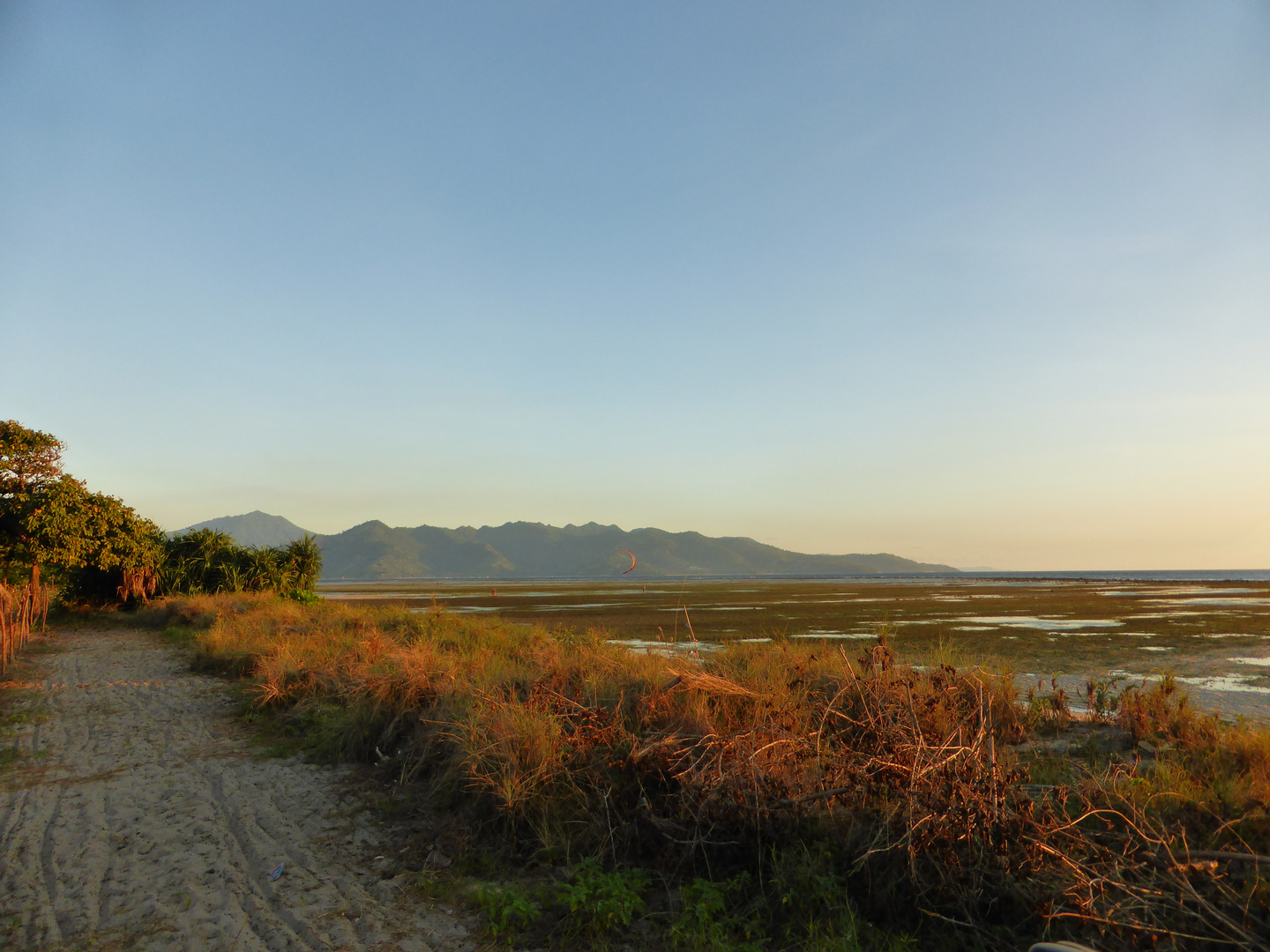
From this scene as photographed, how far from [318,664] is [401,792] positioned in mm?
5758

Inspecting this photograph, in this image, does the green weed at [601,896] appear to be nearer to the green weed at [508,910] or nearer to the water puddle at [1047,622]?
the green weed at [508,910]

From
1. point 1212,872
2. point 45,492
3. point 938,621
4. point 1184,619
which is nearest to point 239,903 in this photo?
point 1212,872

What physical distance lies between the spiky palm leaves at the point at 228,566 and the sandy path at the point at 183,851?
23535mm

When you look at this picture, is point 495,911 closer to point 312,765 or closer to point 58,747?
point 312,765

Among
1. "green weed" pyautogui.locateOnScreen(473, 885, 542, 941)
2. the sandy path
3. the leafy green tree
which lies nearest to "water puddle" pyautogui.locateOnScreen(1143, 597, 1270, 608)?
"green weed" pyautogui.locateOnScreen(473, 885, 542, 941)

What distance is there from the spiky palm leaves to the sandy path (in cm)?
2353

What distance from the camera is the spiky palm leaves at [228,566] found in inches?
1241

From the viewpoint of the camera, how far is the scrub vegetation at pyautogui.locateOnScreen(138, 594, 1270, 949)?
13.4ft

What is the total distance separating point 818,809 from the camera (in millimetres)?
5215

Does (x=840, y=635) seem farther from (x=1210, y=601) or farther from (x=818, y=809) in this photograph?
(x=1210, y=601)

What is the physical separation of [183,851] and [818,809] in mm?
5542

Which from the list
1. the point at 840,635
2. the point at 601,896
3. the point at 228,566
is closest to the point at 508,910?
the point at 601,896

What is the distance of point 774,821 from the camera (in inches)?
204

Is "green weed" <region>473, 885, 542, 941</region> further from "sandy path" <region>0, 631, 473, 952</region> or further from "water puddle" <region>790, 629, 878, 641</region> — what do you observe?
"water puddle" <region>790, 629, 878, 641</region>
